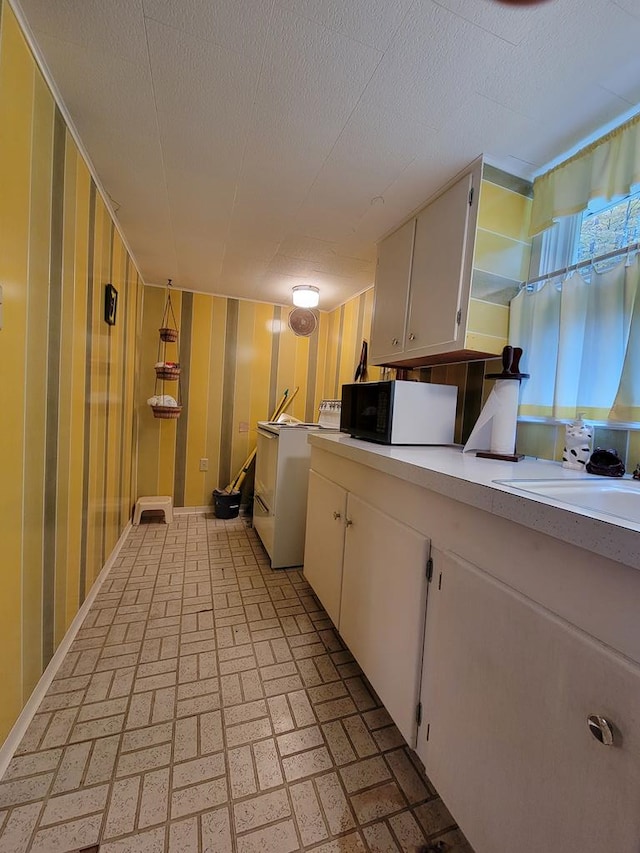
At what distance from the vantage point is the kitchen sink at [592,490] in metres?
0.82

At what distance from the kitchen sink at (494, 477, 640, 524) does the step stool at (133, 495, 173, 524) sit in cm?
302

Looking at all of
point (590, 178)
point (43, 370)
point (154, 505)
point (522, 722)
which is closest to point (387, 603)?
point (522, 722)

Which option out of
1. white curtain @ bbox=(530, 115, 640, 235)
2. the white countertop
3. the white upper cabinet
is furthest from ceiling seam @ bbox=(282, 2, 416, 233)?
the white countertop

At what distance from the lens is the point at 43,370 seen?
120 cm

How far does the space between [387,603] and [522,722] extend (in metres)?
0.52

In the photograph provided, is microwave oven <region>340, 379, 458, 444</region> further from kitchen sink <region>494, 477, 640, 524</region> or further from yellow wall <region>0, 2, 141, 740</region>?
yellow wall <region>0, 2, 141, 740</region>

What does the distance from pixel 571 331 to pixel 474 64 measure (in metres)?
0.90

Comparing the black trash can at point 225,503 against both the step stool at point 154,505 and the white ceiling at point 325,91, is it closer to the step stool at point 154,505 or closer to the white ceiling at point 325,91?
the step stool at point 154,505

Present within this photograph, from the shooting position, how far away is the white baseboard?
105 centimetres

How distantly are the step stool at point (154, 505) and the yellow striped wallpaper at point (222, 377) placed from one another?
0.33 ft

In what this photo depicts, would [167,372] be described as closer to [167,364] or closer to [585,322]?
[167,364]

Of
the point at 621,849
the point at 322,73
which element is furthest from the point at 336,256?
the point at 621,849

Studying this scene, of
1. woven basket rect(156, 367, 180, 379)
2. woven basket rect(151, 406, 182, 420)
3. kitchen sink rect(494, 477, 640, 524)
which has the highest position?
woven basket rect(156, 367, 180, 379)

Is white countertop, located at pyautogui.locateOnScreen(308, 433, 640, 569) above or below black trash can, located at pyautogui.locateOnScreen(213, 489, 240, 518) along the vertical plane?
above
